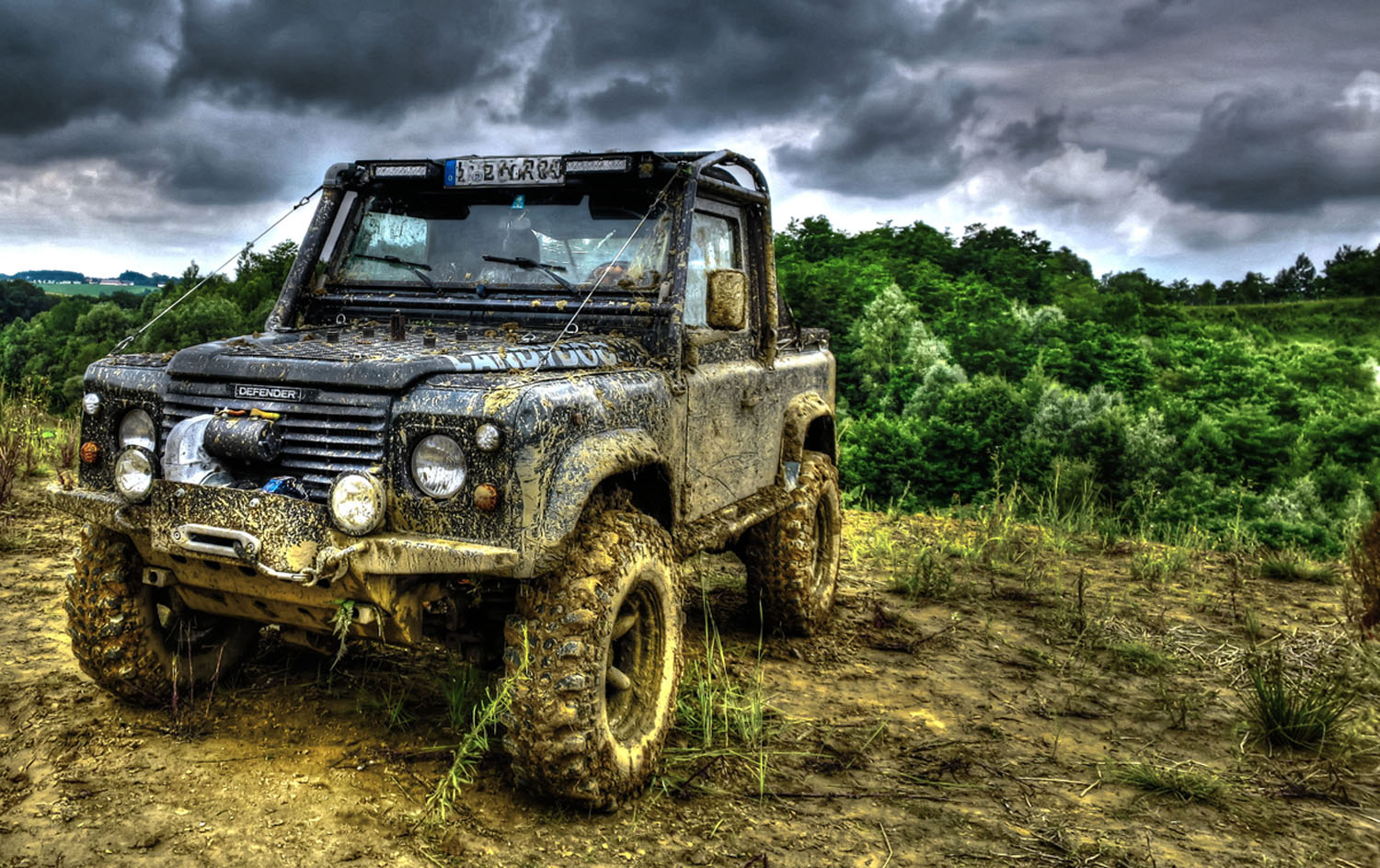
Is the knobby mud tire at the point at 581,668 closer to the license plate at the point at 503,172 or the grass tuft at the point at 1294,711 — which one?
the license plate at the point at 503,172

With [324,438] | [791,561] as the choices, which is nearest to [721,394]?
[791,561]

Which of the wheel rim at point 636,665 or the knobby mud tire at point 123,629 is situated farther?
the knobby mud tire at point 123,629

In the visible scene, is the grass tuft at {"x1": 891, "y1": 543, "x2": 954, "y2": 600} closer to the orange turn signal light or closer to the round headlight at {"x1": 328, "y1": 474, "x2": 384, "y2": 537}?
the orange turn signal light

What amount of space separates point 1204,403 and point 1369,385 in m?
5.44

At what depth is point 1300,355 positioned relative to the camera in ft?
85.8

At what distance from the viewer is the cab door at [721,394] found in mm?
4543

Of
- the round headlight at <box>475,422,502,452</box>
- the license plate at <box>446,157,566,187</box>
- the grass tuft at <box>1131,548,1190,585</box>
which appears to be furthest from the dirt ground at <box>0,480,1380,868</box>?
the license plate at <box>446,157,566,187</box>

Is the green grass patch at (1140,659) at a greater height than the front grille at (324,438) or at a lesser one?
lesser

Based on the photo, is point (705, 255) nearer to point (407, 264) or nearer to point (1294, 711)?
point (407, 264)

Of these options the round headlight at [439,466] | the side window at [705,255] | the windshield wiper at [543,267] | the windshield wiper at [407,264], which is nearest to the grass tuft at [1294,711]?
the side window at [705,255]

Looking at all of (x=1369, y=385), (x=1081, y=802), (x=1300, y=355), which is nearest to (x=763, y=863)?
(x=1081, y=802)

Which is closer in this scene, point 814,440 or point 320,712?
point 320,712

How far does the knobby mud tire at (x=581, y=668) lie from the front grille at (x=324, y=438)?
0.71m

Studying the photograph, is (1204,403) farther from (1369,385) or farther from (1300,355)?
(1300,355)
